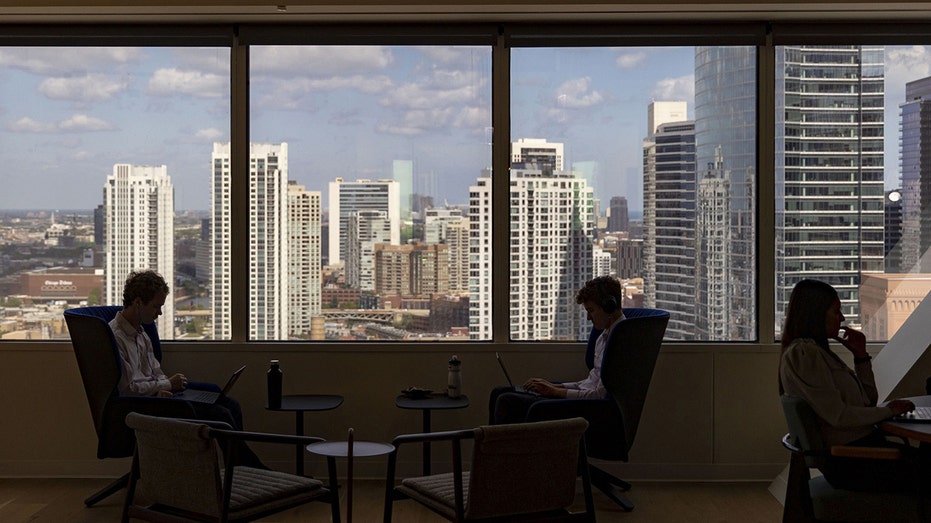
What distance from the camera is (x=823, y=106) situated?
5840 millimetres

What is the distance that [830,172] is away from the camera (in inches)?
230

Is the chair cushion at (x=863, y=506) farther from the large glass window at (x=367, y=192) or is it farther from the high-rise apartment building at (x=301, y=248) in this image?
the high-rise apartment building at (x=301, y=248)

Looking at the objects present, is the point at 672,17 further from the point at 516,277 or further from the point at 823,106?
the point at 516,277

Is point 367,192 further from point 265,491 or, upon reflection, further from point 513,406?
point 265,491

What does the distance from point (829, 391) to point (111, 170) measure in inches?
178

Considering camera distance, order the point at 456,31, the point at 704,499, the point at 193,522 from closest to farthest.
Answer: the point at 193,522, the point at 704,499, the point at 456,31

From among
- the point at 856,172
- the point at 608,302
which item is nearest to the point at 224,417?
the point at 608,302

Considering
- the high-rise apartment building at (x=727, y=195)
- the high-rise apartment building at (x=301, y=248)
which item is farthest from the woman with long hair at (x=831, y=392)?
the high-rise apartment building at (x=301, y=248)

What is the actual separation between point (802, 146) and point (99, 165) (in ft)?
15.0

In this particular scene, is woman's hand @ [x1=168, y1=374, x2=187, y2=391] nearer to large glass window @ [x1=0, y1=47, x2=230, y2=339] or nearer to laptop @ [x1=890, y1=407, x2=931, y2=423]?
large glass window @ [x1=0, y1=47, x2=230, y2=339]

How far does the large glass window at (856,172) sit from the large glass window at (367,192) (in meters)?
1.97

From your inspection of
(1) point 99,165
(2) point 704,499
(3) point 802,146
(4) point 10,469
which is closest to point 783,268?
(3) point 802,146

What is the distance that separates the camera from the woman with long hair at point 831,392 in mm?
3648

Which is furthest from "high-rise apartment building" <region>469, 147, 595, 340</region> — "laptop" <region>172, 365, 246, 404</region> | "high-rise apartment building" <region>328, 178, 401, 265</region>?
"laptop" <region>172, 365, 246, 404</region>
